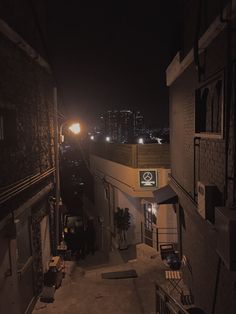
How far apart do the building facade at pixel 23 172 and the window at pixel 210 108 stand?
514 centimetres

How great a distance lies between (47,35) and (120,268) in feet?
35.6

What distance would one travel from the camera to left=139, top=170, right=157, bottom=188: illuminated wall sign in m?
16.1

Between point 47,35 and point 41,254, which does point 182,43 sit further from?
point 41,254

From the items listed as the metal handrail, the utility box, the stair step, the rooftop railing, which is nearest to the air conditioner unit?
the utility box

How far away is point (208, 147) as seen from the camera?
7.28 m

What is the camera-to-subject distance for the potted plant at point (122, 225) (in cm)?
1762

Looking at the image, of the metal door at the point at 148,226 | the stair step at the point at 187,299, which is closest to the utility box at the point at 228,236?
the stair step at the point at 187,299

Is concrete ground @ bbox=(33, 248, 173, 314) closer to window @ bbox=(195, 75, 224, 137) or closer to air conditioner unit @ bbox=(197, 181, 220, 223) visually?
air conditioner unit @ bbox=(197, 181, 220, 223)

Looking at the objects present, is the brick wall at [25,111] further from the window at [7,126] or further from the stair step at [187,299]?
the stair step at [187,299]

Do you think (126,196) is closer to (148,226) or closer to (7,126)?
(148,226)

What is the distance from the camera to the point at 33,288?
1074cm

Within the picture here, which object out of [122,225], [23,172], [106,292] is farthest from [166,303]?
[122,225]

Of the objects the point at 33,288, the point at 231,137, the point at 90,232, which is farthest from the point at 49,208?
the point at 231,137

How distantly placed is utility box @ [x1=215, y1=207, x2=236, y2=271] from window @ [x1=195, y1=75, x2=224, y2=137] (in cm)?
192
